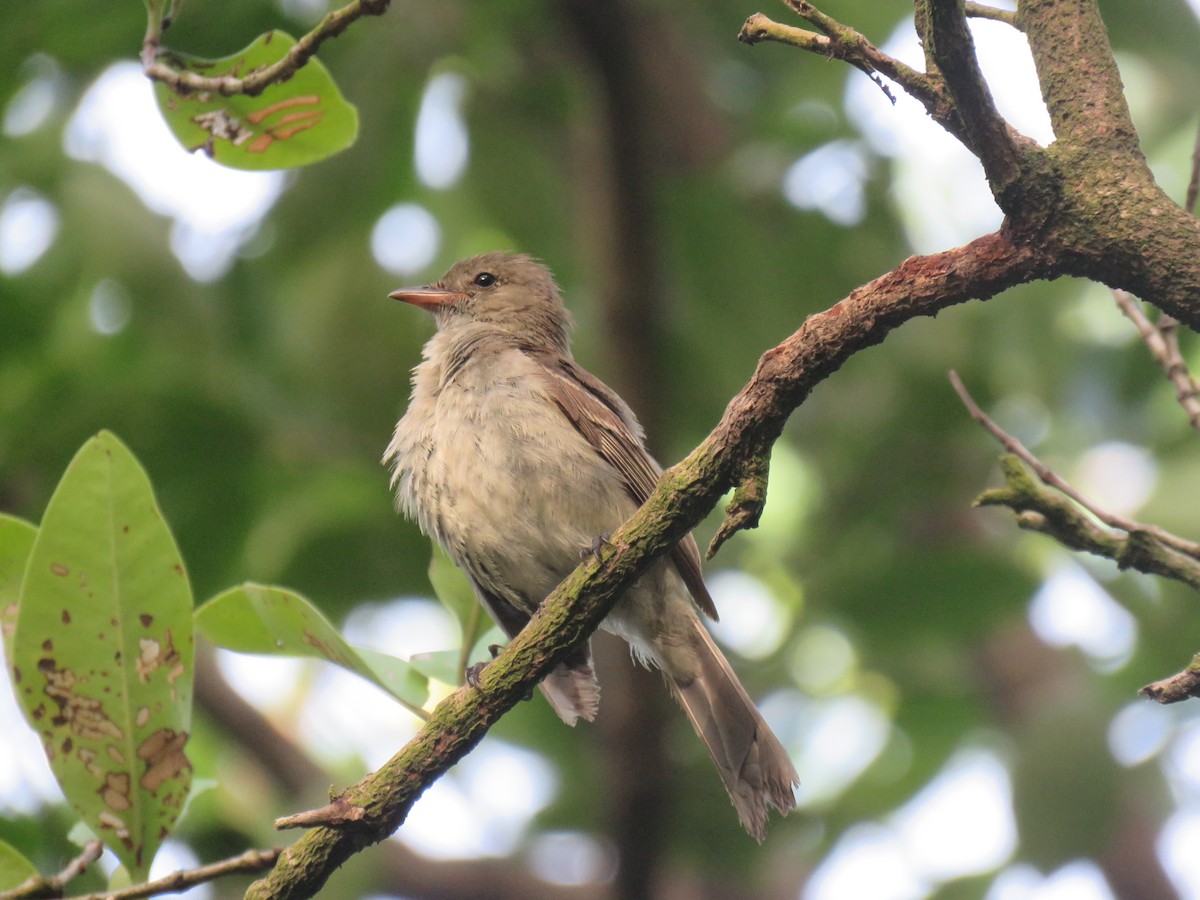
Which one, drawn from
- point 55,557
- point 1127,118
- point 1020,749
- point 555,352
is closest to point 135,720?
point 55,557

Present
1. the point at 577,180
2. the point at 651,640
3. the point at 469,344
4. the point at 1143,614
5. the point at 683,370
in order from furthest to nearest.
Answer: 1. the point at 577,180
2. the point at 683,370
3. the point at 1143,614
4. the point at 469,344
5. the point at 651,640

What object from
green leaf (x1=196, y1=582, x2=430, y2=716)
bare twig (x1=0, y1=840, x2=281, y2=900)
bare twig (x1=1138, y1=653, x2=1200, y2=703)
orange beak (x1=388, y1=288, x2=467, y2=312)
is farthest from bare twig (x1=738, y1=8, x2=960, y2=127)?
orange beak (x1=388, y1=288, x2=467, y2=312)

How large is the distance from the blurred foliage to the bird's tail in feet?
3.60

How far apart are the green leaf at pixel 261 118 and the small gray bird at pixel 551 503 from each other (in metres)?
1.51

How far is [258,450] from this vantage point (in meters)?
5.25

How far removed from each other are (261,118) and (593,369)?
314 cm

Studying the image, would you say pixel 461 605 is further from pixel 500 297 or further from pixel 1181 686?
pixel 500 297

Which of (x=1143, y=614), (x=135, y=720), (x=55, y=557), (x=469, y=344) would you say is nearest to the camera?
(x=55, y=557)

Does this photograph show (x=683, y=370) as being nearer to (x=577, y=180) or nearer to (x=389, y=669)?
(x=577, y=180)

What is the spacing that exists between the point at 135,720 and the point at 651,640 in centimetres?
208

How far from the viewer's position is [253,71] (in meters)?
2.75

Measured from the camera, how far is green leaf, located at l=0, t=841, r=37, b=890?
2.57 meters

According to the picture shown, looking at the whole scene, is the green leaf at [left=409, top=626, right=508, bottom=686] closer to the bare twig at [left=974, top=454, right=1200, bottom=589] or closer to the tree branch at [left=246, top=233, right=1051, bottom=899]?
the tree branch at [left=246, top=233, right=1051, bottom=899]

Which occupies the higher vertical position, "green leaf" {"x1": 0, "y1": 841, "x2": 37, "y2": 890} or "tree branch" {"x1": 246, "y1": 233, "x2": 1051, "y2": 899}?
"tree branch" {"x1": 246, "y1": 233, "x2": 1051, "y2": 899}
